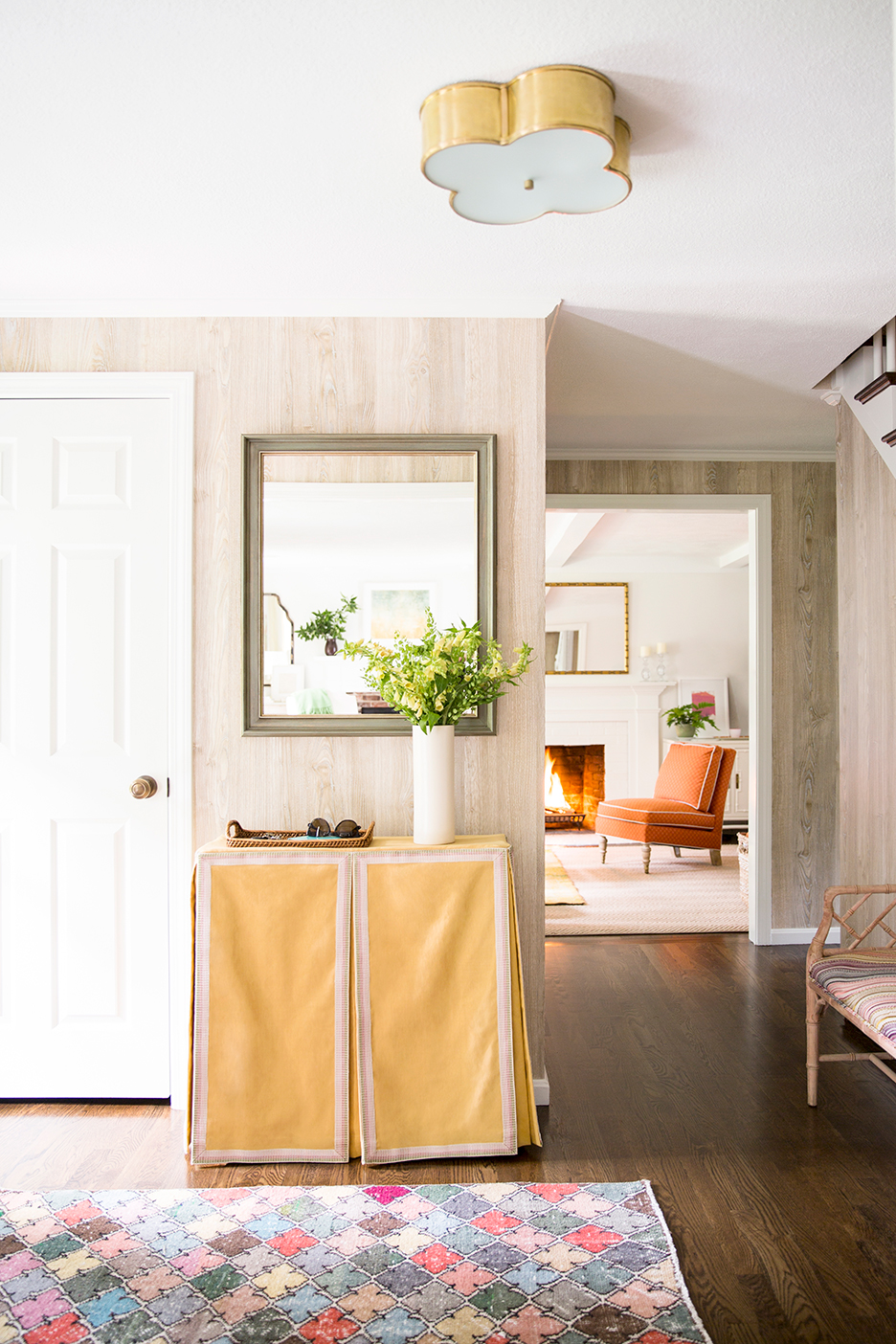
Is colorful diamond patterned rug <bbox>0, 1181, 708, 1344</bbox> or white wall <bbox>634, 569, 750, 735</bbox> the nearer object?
colorful diamond patterned rug <bbox>0, 1181, 708, 1344</bbox>

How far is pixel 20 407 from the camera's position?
111 inches

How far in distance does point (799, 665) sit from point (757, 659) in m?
0.24

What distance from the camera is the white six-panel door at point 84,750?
9.17 ft

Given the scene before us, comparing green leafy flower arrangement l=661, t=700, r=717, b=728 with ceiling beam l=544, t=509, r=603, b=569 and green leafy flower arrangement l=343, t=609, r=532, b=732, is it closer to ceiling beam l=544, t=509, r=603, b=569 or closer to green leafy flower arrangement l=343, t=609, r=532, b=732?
ceiling beam l=544, t=509, r=603, b=569

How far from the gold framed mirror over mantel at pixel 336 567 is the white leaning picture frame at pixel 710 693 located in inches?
218

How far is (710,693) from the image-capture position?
7.97 metres

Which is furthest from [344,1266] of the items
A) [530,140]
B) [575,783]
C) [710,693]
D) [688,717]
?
[710,693]

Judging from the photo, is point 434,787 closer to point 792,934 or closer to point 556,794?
point 792,934

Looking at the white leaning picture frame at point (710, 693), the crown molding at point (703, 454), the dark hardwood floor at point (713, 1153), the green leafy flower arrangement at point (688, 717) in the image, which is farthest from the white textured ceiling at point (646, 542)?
the dark hardwood floor at point (713, 1153)

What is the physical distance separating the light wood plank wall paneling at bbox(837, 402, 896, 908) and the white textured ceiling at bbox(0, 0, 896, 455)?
55 centimetres

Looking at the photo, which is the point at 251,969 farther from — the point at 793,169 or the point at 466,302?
the point at 793,169

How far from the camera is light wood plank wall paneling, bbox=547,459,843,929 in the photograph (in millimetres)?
4613

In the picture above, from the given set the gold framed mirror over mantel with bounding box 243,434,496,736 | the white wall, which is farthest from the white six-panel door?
the white wall

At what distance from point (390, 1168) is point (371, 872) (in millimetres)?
807
